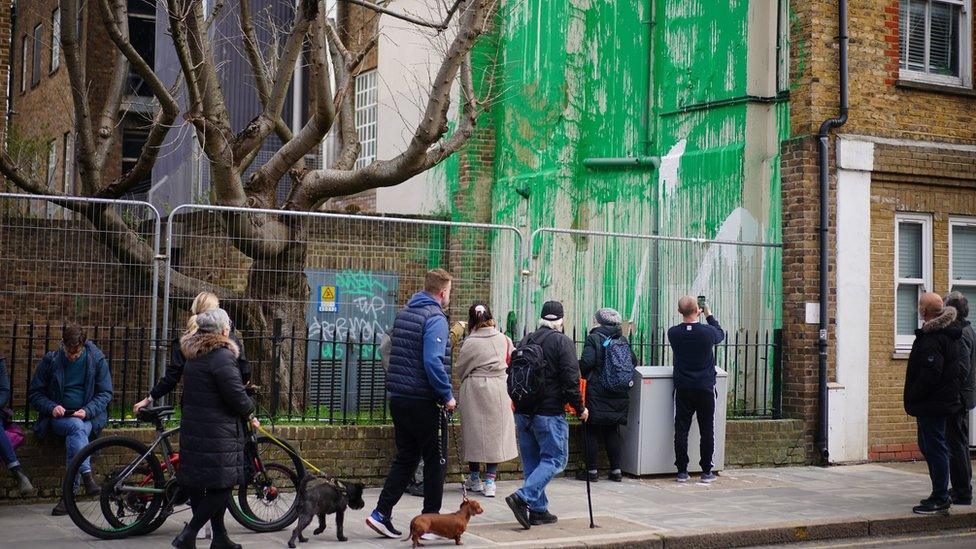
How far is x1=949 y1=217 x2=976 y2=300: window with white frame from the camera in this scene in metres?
14.8

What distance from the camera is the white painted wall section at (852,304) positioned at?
1373cm

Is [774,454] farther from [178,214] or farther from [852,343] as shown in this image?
[178,214]

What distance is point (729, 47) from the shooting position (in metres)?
15.1

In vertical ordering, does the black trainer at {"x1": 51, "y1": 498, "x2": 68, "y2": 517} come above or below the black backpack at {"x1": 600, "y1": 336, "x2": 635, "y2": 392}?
below

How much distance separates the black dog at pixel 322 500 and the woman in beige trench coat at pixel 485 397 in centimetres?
200

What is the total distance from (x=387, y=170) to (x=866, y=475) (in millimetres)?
6212

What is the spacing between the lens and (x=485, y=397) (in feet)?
34.6

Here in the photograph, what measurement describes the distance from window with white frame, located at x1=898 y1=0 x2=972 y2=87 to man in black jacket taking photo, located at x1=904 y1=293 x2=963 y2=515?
5.15 meters

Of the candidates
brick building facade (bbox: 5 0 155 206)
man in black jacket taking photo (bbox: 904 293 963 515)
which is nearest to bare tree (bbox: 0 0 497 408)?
man in black jacket taking photo (bbox: 904 293 963 515)

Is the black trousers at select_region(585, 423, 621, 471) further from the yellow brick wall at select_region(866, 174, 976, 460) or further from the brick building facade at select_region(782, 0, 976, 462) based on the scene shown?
the yellow brick wall at select_region(866, 174, 976, 460)

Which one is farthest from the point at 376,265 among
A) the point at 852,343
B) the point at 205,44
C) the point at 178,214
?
the point at 852,343

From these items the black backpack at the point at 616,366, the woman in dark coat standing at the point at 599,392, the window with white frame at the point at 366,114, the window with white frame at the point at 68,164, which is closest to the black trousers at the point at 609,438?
the woman in dark coat standing at the point at 599,392

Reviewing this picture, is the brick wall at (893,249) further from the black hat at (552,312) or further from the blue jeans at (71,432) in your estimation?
the blue jeans at (71,432)

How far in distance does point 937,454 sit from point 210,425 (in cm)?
646
